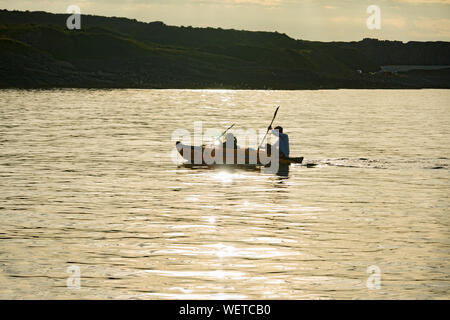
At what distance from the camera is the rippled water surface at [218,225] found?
53.7 feet

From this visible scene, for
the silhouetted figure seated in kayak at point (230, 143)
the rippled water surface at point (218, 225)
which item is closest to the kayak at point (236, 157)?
the silhouetted figure seated in kayak at point (230, 143)

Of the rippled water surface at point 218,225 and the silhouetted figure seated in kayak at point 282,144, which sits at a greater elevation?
the silhouetted figure seated in kayak at point 282,144

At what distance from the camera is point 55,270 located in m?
17.3

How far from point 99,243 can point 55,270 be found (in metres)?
2.84

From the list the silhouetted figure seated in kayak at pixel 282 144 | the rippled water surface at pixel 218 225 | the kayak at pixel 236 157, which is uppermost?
the silhouetted figure seated in kayak at pixel 282 144

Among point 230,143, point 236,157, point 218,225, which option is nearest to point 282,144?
point 236,157

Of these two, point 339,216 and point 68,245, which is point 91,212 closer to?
point 68,245

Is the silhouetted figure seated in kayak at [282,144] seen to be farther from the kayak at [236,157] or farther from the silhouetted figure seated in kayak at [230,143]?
the silhouetted figure seated in kayak at [230,143]

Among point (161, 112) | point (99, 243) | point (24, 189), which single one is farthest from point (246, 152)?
point (161, 112)

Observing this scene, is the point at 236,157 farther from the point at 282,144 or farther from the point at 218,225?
the point at 218,225

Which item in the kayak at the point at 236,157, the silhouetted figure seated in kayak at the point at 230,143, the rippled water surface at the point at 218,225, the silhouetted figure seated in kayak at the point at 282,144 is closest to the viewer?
the rippled water surface at the point at 218,225

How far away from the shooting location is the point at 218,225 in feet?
75.0
